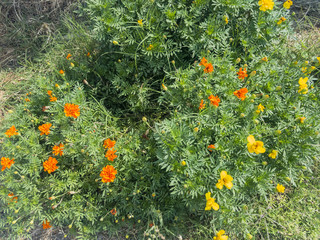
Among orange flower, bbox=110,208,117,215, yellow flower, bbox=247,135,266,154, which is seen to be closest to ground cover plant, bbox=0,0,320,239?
orange flower, bbox=110,208,117,215

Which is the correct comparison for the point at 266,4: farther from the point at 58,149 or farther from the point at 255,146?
the point at 58,149

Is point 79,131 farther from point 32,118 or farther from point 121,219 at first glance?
point 121,219

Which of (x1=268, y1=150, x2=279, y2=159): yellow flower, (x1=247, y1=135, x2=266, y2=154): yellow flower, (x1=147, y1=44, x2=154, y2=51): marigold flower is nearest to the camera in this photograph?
(x1=247, y1=135, x2=266, y2=154): yellow flower

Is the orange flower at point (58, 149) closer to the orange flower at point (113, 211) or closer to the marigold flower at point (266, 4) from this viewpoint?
the orange flower at point (113, 211)

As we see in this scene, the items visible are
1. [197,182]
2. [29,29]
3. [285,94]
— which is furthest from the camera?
[29,29]

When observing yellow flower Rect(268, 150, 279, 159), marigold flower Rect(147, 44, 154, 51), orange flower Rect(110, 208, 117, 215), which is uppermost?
marigold flower Rect(147, 44, 154, 51)

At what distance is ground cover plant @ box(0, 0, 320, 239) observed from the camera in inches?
71.2

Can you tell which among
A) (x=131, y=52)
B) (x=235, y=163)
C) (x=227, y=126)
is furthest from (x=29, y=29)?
(x=235, y=163)

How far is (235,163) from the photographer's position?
5.84ft

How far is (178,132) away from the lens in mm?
1739

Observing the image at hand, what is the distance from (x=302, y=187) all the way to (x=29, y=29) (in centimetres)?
435

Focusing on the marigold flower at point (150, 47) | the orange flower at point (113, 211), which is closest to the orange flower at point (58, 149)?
the orange flower at point (113, 211)

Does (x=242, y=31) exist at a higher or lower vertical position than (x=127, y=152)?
higher

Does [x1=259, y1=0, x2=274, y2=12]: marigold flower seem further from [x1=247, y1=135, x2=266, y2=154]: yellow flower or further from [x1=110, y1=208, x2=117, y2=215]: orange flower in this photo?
[x1=110, y1=208, x2=117, y2=215]: orange flower
